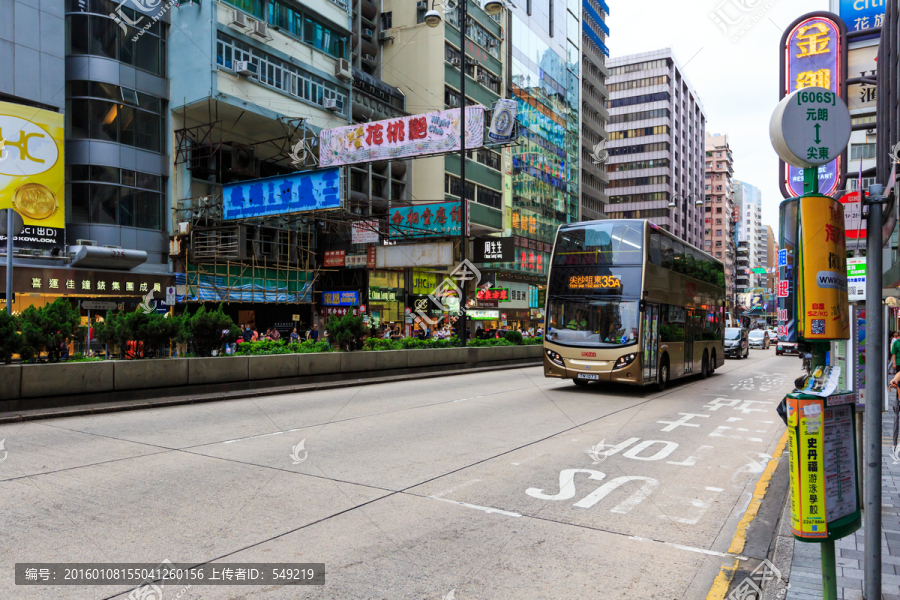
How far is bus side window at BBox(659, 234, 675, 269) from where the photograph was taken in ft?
51.9

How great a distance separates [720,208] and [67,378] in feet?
480

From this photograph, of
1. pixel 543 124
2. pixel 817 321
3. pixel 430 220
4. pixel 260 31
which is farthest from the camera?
pixel 543 124

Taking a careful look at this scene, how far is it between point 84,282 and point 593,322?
2166 cm

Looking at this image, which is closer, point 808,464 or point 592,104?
point 808,464

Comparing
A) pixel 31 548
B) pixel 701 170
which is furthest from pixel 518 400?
pixel 701 170

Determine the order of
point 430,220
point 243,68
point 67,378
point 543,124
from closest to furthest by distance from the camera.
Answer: point 67,378, point 430,220, point 243,68, point 543,124

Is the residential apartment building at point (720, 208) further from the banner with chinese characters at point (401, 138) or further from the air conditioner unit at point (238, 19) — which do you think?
the banner with chinese characters at point (401, 138)

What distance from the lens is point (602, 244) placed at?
14.9 m

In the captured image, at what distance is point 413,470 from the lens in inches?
277

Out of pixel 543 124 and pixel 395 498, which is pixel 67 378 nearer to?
pixel 395 498

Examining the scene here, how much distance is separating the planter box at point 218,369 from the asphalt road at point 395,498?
7.03 feet

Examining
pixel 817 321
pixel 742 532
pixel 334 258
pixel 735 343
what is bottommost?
pixel 742 532

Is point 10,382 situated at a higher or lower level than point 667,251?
lower

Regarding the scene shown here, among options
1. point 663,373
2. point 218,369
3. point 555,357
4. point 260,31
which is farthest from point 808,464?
point 260,31
